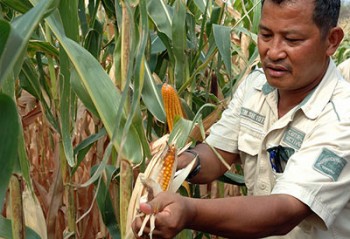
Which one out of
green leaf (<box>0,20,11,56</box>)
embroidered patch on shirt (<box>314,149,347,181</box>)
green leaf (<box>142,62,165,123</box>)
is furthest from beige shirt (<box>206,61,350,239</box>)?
green leaf (<box>0,20,11,56</box>)

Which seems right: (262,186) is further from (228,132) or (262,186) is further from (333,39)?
(333,39)

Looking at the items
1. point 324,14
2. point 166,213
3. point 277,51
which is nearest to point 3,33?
point 166,213

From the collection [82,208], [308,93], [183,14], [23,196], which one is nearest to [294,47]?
[308,93]

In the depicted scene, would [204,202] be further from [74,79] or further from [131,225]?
[74,79]

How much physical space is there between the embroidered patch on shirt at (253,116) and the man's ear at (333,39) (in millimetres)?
271

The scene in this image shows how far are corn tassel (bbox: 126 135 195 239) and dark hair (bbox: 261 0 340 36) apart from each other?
0.50m

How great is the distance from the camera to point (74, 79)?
4.65 feet

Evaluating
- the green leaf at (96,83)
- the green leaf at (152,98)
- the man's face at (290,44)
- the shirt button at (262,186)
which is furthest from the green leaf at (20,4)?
the shirt button at (262,186)

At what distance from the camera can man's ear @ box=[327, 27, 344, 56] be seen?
1542 millimetres

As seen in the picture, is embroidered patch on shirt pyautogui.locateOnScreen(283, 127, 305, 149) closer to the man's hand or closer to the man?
the man

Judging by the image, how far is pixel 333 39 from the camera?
5.10 feet

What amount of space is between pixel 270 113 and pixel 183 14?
0.37m

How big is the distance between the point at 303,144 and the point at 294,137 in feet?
0.29

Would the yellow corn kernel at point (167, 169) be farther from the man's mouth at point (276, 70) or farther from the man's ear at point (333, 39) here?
the man's ear at point (333, 39)
